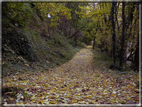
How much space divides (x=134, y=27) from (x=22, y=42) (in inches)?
341

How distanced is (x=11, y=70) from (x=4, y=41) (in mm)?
2141

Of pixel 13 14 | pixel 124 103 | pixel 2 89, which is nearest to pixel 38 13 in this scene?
pixel 13 14

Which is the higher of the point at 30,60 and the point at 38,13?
the point at 38,13

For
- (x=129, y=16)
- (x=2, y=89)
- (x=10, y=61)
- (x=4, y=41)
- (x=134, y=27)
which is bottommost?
(x=2, y=89)

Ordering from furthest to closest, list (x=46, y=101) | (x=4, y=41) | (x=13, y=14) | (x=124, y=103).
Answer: (x=13, y=14) → (x=4, y=41) → (x=46, y=101) → (x=124, y=103)

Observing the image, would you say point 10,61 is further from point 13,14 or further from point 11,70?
point 13,14

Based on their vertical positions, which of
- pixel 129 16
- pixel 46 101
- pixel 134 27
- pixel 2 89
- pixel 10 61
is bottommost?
pixel 46 101

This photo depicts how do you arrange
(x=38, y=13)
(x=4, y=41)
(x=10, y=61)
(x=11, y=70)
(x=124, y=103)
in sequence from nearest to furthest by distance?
(x=124, y=103) < (x=11, y=70) < (x=10, y=61) < (x=4, y=41) < (x=38, y=13)

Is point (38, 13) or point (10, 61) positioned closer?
point (10, 61)

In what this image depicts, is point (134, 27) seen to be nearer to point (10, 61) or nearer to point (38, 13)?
point (10, 61)

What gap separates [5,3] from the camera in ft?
18.0

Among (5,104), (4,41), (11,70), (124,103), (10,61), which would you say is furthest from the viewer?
(4,41)

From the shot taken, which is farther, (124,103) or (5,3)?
(5,3)

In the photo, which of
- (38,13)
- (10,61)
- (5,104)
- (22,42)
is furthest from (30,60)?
(38,13)
